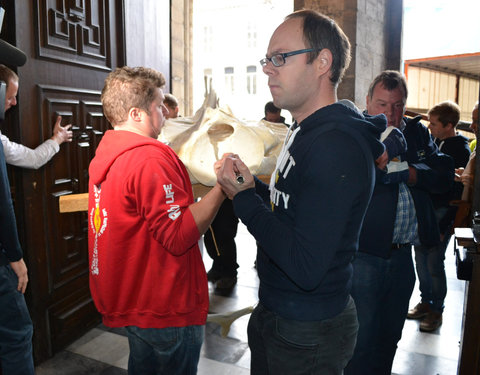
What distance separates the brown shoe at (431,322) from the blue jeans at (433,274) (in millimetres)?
47

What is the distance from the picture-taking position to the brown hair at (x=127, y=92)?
1588 millimetres

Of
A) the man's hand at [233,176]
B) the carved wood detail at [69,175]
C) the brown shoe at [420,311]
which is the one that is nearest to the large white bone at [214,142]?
the man's hand at [233,176]

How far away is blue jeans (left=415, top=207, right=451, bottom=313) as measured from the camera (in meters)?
3.58

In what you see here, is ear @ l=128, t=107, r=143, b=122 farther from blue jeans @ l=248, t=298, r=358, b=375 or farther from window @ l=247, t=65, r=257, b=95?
window @ l=247, t=65, r=257, b=95

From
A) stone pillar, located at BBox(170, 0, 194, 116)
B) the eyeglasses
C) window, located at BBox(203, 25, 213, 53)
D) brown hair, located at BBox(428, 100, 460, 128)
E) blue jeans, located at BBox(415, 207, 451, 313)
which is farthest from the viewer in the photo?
window, located at BBox(203, 25, 213, 53)

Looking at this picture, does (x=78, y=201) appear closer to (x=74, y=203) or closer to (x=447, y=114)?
(x=74, y=203)

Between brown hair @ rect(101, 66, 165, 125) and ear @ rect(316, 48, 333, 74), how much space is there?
695 millimetres

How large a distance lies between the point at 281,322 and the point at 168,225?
49cm

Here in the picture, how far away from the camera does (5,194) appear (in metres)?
2.00

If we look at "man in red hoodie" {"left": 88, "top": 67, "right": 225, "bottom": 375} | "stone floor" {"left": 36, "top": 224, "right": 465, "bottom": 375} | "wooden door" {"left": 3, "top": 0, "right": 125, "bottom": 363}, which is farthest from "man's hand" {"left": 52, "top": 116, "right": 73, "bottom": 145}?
"stone floor" {"left": 36, "top": 224, "right": 465, "bottom": 375}

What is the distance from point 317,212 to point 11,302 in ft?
5.71

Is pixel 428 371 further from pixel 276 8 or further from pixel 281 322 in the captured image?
pixel 276 8

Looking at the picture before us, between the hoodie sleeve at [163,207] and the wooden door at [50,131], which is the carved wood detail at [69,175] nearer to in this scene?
the wooden door at [50,131]

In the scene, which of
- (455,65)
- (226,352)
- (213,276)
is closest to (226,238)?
(213,276)
